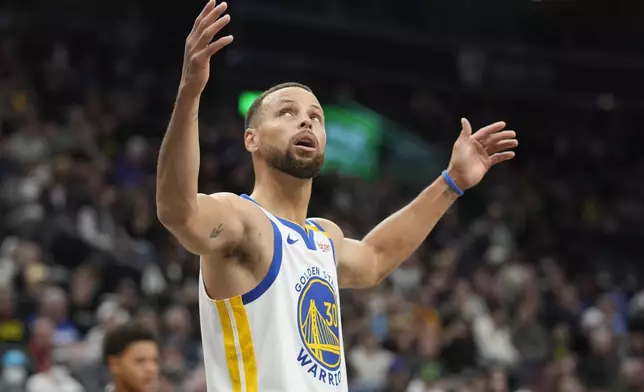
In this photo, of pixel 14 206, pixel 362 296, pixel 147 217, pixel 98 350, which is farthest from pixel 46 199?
pixel 362 296

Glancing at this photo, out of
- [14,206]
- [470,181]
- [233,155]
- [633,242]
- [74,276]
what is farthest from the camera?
[633,242]

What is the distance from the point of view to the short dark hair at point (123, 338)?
5.42m

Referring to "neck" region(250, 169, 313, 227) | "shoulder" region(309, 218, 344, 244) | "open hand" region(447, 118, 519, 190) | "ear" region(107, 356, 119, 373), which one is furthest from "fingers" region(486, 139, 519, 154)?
"ear" region(107, 356, 119, 373)

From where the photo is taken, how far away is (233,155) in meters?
16.2

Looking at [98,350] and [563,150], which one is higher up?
[563,150]

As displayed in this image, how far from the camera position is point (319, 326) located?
4.38 m

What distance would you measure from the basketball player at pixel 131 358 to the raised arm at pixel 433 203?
1.05 meters

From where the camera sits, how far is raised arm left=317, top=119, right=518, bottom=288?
5.32m

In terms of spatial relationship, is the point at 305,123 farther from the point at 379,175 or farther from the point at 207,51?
the point at 379,175

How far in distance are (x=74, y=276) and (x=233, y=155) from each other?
5.20m

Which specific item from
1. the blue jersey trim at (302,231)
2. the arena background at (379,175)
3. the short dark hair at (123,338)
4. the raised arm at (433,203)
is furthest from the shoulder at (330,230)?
the arena background at (379,175)

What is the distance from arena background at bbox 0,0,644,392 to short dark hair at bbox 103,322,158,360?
3729 millimetres

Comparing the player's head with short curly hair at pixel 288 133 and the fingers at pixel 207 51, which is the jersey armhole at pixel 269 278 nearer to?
the player's head with short curly hair at pixel 288 133

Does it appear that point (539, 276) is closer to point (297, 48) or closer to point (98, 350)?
Result: point (297, 48)
